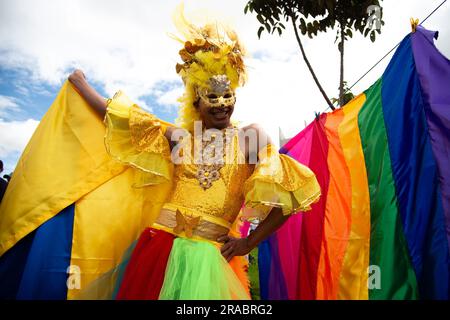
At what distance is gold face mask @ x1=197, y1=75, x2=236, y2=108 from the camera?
7.13ft

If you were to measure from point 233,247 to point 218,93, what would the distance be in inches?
35.3

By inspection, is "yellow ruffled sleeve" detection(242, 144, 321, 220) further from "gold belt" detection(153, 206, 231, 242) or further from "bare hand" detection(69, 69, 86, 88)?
"bare hand" detection(69, 69, 86, 88)

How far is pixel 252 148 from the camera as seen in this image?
2.17m

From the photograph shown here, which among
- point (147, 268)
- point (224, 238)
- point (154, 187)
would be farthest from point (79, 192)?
point (224, 238)

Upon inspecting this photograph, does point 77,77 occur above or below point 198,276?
above

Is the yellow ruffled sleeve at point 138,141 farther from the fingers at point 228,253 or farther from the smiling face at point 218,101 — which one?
the fingers at point 228,253

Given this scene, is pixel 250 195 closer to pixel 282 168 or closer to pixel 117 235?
pixel 282 168

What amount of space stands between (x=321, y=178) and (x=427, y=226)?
0.88m

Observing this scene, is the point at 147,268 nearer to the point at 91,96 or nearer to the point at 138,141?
the point at 138,141

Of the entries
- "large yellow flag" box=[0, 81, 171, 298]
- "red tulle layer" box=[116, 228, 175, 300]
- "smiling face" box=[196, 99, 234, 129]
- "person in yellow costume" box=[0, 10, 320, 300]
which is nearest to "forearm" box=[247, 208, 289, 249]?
"person in yellow costume" box=[0, 10, 320, 300]

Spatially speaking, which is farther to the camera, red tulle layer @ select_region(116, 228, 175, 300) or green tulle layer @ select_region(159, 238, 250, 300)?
red tulle layer @ select_region(116, 228, 175, 300)

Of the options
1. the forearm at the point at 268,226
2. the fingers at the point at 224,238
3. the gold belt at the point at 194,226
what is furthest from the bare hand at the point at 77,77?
the forearm at the point at 268,226

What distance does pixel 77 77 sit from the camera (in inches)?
96.7
